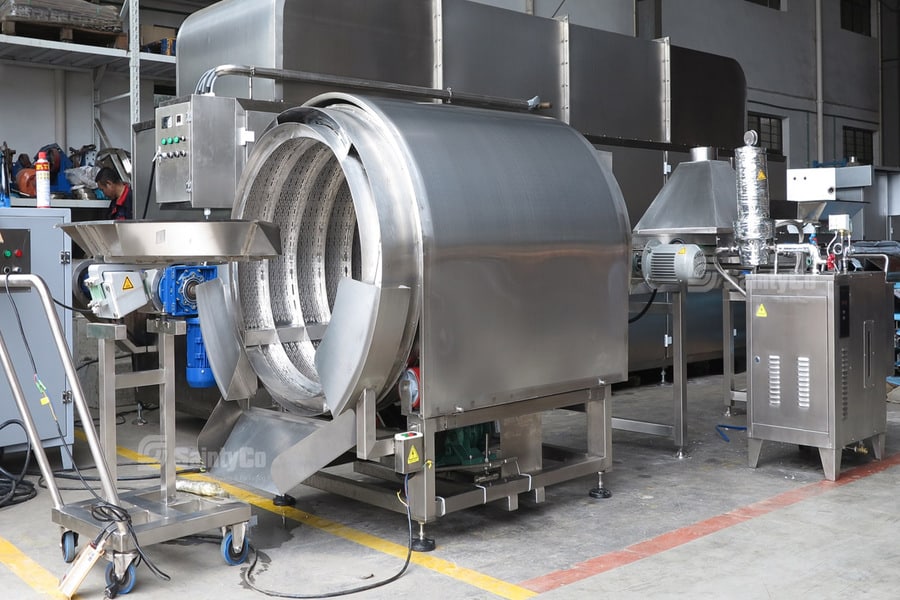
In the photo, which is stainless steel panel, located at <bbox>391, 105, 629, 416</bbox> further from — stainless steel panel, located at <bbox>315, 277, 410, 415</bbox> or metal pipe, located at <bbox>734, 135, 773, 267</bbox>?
metal pipe, located at <bbox>734, 135, 773, 267</bbox>

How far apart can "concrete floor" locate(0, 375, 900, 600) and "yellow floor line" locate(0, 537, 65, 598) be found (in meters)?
0.01

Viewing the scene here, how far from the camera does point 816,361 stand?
459cm

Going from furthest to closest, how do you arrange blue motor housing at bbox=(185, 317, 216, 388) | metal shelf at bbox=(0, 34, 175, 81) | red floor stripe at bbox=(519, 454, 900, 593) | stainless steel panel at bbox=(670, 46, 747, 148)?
stainless steel panel at bbox=(670, 46, 747, 148) → metal shelf at bbox=(0, 34, 175, 81) → blue motor housing at bbox=(185, 317, 216, 388) → red floor stripe at bbox=(519, 454, 900, 593)

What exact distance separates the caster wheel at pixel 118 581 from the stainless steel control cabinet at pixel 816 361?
3194mm

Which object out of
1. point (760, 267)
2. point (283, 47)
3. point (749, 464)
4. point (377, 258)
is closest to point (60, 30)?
point (283, 47)

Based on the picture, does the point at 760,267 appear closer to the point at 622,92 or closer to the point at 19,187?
the point at 622,92

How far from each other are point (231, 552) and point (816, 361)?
9.83ft

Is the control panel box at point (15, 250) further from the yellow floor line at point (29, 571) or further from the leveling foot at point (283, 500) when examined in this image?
the leveling foot at point (283, 500)

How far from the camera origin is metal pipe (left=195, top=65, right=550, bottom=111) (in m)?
4.90

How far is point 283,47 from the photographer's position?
5.10 m

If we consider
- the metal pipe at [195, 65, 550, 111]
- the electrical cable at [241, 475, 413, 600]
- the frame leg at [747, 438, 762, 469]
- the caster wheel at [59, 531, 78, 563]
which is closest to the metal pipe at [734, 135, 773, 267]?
the frame leg at [747, 438, 762, 469]

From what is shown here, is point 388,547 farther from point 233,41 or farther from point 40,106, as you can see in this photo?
point 40,106

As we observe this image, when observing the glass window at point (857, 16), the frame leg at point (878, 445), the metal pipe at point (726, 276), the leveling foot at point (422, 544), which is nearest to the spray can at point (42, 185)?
the leveling foot at point (422, 544)

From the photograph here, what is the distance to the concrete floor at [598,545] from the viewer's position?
10.3 ft
